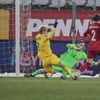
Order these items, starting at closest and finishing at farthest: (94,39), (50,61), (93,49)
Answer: (93,49)
(94,39)
(50,61)

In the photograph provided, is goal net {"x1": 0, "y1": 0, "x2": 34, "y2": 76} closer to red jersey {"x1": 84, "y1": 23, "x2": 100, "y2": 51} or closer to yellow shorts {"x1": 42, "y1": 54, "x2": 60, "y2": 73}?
yellow shorts {"x1": 42, "y1": 54, "x2": 60, "y2": 73}

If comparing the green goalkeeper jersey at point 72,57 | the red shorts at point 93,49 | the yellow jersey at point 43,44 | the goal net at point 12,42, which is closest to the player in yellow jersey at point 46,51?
the yellow jersey at point 43,44

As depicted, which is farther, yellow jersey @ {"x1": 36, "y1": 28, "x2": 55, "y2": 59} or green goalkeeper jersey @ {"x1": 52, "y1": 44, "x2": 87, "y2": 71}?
green goalkeeper jersey @ {"x1": 52, "y1": 44, "x2": 87, "y2": 71}

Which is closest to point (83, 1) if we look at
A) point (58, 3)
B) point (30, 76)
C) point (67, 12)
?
point (58, 3)

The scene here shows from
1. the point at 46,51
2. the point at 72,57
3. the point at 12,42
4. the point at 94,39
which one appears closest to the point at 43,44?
the point at 46,51

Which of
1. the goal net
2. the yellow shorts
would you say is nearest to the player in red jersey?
the yellow shorts

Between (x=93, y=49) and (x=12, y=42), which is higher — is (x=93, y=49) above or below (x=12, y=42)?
above

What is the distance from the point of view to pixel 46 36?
47.8 ft

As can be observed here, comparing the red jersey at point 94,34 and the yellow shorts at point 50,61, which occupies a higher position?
the red jersey at point 94,34

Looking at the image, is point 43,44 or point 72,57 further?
point 72,57

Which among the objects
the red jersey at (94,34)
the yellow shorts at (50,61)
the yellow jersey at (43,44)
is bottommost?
the yellow shorts at (50,61)

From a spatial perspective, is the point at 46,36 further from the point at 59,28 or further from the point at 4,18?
the point at 59,28

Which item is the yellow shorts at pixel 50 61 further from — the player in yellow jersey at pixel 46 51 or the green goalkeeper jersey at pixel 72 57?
the green goalkeeper jersey at pixel 72 57

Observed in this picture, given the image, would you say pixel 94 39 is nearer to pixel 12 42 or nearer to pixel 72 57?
pixel 72 57
